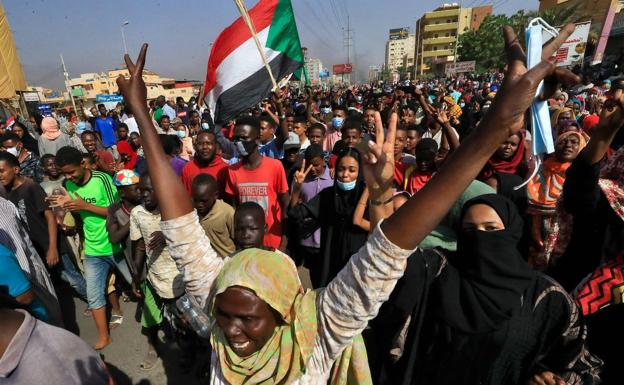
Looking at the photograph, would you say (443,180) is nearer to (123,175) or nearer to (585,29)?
(123,175)

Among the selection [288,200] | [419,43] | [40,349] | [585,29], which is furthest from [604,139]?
[419,43]

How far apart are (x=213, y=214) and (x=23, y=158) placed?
186 inches

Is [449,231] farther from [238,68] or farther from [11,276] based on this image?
[238,68]

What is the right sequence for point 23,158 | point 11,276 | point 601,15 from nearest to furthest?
point 11,276, point 23,158, point 601,15

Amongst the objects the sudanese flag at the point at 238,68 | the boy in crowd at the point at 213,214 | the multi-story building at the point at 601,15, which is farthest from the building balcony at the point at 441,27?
the boy in crowd at the point at 213,214

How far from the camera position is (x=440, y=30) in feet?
237

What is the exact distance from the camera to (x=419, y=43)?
3066 inches

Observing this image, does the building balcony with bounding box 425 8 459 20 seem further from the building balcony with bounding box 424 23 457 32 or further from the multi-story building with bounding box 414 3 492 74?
the building balcony with bounding box 424 23 457 32

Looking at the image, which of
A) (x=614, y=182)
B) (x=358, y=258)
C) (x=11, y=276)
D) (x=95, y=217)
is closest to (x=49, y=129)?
(x=95, y=217)

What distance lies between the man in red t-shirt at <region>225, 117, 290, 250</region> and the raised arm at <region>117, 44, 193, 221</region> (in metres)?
2.00

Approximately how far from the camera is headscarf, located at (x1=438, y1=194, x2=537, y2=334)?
57.1 inches

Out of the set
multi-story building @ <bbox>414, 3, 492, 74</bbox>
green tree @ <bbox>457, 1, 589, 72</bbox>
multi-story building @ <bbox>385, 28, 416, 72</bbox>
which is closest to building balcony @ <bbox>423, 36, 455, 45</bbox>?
multi-story building @ <bbox>414, 3, 492, 74</bbox>

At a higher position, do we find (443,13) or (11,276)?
(443,13)

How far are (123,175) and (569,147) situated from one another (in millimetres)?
3838
